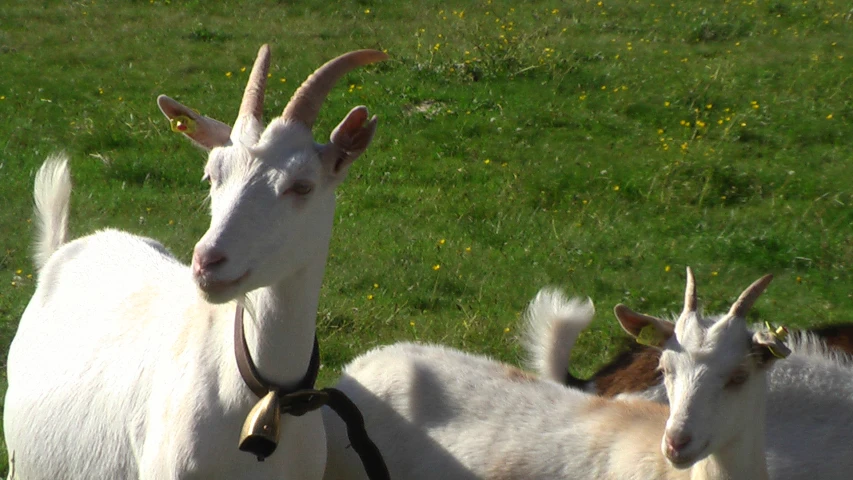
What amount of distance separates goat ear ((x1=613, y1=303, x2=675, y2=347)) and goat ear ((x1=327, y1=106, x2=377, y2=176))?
144 cm

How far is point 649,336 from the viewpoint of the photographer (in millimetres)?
4609

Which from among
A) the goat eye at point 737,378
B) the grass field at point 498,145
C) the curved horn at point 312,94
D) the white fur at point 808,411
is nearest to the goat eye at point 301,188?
the curved horn at point 312,94

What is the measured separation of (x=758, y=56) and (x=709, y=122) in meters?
2.22

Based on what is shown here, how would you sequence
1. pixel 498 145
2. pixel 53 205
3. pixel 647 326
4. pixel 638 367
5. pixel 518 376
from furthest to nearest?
pixel 498 145, pixel 53 205, pixel 638 367, pixel 518 376, pixel 647 326

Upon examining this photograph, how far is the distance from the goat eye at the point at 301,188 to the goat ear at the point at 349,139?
14 cm

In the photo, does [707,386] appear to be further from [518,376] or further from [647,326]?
[518,376]

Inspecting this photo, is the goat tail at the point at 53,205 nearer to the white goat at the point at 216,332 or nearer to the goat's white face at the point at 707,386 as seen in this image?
the white goat at the point at 216,332

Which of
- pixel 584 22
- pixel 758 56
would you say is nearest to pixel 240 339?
pixel 758 56

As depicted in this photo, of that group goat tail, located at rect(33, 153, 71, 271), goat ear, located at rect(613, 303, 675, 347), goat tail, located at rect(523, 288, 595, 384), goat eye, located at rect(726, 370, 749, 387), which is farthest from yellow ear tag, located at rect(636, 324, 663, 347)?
goat tail, located at rect(33, 153, 71, 271)

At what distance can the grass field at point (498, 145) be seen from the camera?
7965mm

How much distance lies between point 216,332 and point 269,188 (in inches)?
26.3

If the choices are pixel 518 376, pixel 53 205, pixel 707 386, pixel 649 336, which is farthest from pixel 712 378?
pixel 53 205

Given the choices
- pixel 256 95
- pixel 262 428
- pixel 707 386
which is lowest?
pixel 707 386

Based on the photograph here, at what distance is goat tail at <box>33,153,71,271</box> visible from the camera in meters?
5.70
